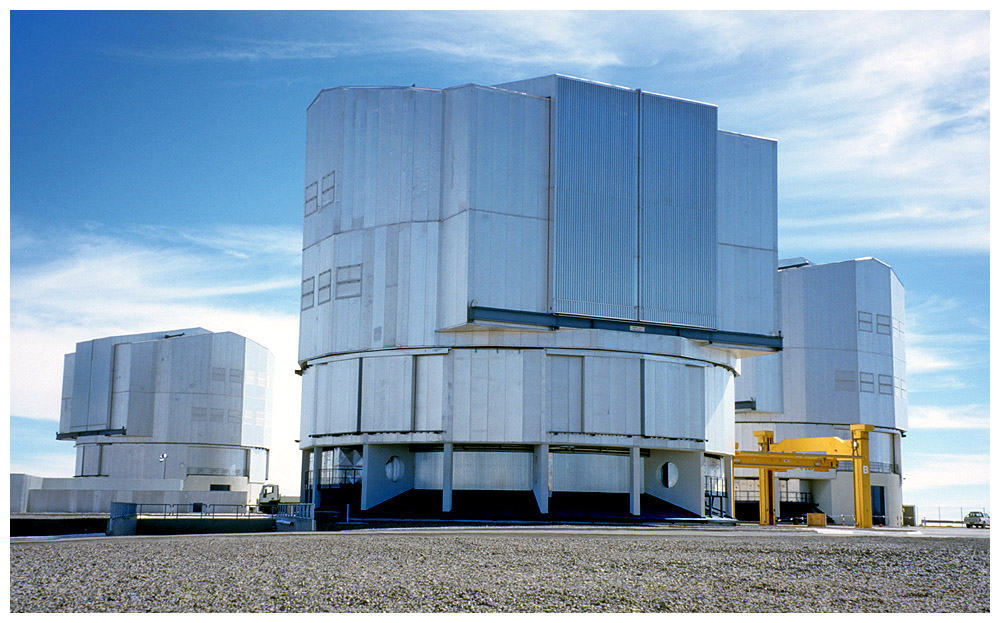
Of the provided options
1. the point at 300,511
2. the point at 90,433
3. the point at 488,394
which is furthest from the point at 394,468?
the point at 90,433

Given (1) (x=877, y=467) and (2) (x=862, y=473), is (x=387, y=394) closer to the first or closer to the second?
(2) (x=862, y=473)

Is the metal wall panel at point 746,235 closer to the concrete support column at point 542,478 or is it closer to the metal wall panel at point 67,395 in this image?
the concrete support column at point 542,478

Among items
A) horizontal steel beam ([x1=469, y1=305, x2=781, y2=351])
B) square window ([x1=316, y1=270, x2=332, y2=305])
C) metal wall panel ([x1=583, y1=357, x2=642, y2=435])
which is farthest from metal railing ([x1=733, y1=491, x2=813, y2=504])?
square window ([x1=316, y1=270, x2=332, y2=305])

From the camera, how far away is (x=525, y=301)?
4209cm

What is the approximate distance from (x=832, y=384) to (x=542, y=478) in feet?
90.9

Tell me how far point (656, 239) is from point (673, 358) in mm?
5075

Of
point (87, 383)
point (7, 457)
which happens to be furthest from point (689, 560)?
point (87, 383)

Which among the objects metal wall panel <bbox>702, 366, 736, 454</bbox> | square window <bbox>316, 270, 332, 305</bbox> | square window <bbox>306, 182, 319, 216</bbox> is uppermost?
square window <bbox>306, 182, 319, 216</bbox>

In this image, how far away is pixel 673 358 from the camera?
145 ft

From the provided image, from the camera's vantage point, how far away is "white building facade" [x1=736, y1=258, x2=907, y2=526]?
6219cm

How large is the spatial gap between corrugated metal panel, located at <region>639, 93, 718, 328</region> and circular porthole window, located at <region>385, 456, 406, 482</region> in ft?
39.1

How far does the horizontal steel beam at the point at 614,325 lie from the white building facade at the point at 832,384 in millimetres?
16414

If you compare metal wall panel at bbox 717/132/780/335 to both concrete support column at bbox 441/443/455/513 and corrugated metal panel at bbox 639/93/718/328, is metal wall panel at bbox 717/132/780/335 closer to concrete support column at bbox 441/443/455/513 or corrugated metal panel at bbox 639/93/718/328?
corrugated metal panel at bbox 639/93/718/328

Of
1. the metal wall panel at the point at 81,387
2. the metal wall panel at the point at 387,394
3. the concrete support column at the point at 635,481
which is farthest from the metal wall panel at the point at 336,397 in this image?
the metal wall panel at the point at 81,387
